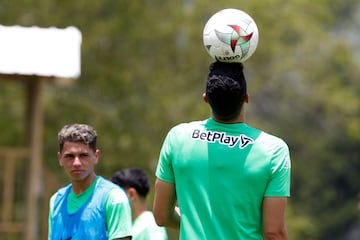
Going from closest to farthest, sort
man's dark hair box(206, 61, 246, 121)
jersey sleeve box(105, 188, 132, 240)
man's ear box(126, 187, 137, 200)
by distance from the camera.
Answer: man's dark hair box(206, 61, 246, 121), jersey sleeve box(105, 188, 132, 240), man's ear box(126, 187, 137, 200)

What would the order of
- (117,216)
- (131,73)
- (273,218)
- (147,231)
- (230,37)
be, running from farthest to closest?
1. (131,73)
2. (147,231)
3. (117,216)
4. (230,37)
5. (273,218)

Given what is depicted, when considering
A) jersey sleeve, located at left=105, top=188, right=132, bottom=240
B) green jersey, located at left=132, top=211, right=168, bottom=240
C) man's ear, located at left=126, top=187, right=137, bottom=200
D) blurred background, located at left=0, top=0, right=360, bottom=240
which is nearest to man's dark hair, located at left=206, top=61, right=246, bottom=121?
jersey sleeve, located at left=105, top=188, right=132, bottom=240

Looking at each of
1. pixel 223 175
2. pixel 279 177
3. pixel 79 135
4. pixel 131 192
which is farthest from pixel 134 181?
pixel 279 177

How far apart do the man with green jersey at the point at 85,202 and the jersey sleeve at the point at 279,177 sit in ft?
4.83

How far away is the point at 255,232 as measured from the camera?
5824 millimetres

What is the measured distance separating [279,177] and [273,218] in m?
0.21

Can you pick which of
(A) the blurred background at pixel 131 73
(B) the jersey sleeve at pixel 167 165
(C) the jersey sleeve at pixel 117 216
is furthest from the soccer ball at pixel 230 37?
(A) the blurred background at pixel 131 73

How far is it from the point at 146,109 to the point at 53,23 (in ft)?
10.1

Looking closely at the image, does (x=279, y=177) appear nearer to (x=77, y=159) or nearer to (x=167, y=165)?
(x=167, y=165)

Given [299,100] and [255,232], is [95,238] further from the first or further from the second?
[299,100]

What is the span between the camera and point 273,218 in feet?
18.9

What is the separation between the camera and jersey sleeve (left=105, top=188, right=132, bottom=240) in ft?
22.8

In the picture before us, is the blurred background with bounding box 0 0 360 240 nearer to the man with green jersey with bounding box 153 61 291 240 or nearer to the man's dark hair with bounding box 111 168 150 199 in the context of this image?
the man's dark hair with bounding box 111 168 150 199

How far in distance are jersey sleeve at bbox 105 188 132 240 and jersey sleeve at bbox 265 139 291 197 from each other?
145 cm
